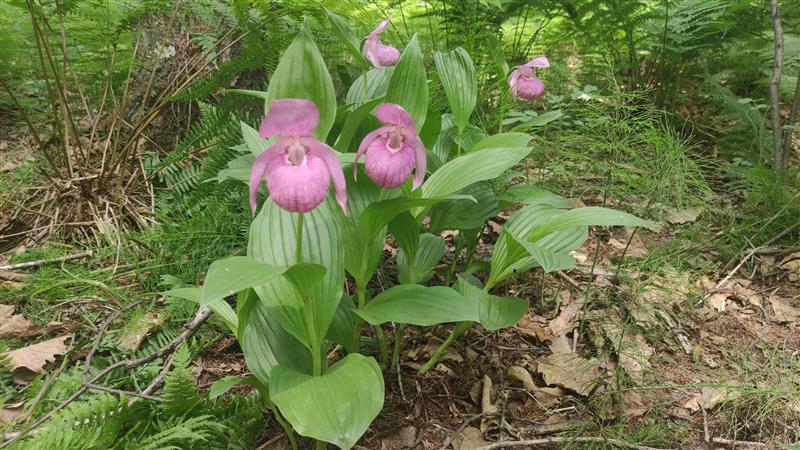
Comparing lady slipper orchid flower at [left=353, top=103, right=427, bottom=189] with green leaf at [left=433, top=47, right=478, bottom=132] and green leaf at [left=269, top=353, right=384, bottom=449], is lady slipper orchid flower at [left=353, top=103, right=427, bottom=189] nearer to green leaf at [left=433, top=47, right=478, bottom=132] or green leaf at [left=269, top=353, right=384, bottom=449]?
green leaf at [left=269, top=353, right=384, bottom=449]

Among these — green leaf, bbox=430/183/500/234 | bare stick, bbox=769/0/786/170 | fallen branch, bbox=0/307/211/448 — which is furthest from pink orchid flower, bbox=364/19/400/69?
bare stick, bbox=769/0/786/170

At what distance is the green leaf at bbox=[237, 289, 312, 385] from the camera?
1.34 m

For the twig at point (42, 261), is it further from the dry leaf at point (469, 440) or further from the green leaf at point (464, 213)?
the dry leaf at point (469, 440)

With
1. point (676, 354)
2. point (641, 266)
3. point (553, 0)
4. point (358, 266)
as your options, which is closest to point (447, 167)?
point (358, 266)

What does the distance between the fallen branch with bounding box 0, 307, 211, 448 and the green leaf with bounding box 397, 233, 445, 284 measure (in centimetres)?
68

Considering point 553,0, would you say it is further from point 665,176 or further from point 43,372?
point 43,372

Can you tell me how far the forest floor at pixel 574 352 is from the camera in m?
1.53

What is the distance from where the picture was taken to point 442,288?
53.6 inches

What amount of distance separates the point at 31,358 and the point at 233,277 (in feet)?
3.81

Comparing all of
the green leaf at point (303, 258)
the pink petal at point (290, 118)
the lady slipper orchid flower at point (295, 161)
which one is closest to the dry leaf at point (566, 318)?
the green leaf at point (303, 258)

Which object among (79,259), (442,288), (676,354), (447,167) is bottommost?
(676,354)

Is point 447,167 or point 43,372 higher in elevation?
point 447,167

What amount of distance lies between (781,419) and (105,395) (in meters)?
1.95

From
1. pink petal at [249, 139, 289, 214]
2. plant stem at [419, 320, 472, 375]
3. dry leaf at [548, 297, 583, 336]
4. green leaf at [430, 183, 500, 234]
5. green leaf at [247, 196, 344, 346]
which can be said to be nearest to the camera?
pink petal at [249, 139, 289, 214]
